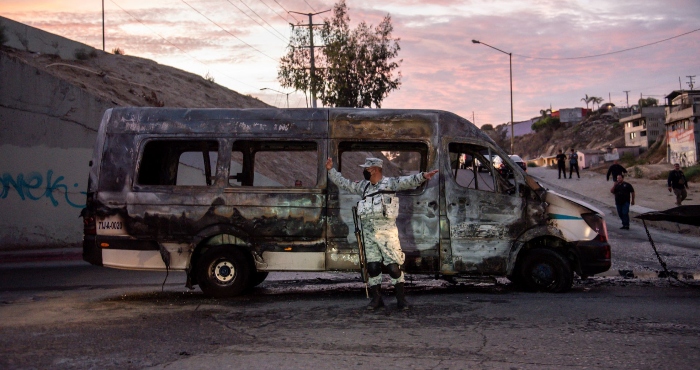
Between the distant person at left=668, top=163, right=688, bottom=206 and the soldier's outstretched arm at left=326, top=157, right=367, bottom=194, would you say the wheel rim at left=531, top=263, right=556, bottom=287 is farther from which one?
the distant person at left=668, top=163, right=688, bottom=206

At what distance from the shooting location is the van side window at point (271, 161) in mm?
9445

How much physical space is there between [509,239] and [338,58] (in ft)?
118

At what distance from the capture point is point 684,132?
66500 mm

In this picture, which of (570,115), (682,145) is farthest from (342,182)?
(570,115)

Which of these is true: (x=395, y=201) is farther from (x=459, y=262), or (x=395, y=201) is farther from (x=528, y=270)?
(x=528, y=270)

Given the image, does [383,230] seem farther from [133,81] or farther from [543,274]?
[133,81]

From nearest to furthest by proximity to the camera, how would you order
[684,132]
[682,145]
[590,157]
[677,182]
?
[677,182] → [684,132] → [682,145] → [590,157]

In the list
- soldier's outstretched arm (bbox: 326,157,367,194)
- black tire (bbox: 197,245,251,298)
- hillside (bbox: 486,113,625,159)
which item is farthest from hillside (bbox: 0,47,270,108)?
hillside (bbox: 486,113,625,159)

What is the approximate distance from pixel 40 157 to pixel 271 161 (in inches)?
354

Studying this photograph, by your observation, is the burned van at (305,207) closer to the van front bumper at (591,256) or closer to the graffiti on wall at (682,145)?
the van front bumper at (591,256)

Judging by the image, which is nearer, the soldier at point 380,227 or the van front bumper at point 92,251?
the soldier at point 380,227

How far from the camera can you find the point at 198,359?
5.68 metres

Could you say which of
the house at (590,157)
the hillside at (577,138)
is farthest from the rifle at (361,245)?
the hillside at (577,138)

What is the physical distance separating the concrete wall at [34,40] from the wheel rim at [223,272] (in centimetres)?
1716
